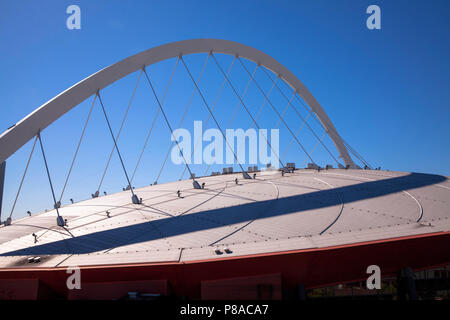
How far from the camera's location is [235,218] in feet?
58.9

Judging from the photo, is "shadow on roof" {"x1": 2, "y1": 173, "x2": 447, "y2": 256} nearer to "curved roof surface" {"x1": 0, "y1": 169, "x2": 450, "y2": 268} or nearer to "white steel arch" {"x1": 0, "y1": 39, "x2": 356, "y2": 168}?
"curved roof surface" {"x1": 0, "y1": 169, "x2": 450, "y2": 268}

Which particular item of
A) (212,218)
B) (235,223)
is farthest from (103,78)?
(235,223)

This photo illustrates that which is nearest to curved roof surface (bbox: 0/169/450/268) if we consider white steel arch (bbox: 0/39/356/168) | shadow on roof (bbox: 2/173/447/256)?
shadow on roof (bbox: 2/173/447/256)

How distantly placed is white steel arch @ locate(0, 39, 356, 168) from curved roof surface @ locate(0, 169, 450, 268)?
6012 mm

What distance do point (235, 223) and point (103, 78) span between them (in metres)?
15.7

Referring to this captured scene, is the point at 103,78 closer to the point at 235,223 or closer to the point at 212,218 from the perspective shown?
the point at 212,218

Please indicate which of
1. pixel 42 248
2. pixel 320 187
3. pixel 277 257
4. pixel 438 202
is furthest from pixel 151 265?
pixel 438 202

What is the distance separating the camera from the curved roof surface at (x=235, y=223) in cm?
1414

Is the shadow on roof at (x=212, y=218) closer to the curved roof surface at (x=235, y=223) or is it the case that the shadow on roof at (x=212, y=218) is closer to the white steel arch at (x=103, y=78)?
the curved roof surface at (x=235, y=223)

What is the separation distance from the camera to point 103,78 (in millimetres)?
24312

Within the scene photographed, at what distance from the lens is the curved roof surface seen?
1414 cm

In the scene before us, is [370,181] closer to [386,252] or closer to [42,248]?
[386,252]

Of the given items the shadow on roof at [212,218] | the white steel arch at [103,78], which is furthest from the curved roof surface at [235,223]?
the white steel arch at [103,78]
